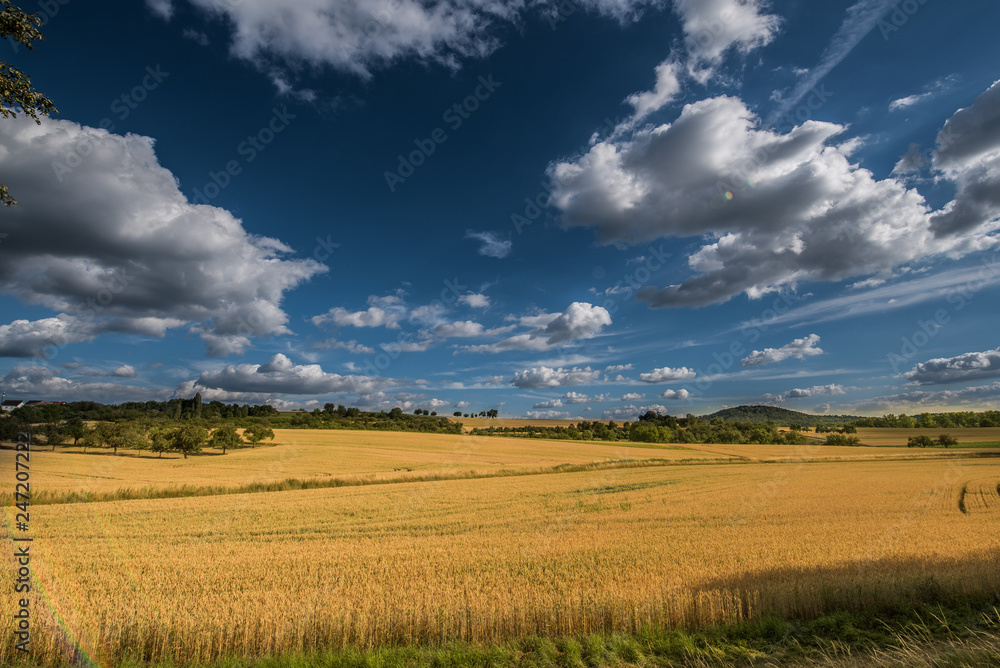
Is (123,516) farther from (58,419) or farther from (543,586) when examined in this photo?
(58,419)

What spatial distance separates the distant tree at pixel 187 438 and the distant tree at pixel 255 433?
11234 mm

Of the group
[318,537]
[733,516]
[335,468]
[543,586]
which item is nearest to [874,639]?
[543,586]

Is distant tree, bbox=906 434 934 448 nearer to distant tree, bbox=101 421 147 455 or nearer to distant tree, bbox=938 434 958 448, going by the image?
distant tree, bbox=938 434 958 448

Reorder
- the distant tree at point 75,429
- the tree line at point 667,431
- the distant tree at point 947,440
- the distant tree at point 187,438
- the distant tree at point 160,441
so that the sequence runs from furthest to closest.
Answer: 1. the tree line at point 667,431
2. the distant tree at point 947,440
3. the distant tree at point 75,429
4. the distant tree at point 187,438
5. the distant tree at point 160,441

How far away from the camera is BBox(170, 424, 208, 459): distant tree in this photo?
190 ft

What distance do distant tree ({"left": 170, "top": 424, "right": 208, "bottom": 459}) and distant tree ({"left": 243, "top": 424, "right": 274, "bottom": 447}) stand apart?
442 inches

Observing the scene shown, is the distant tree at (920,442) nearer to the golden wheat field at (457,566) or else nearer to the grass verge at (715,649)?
the golden wheat field at (457,566)

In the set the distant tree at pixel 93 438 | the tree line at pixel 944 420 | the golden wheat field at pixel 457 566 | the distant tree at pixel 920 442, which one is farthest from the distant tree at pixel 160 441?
the tree line at pixel 944 420

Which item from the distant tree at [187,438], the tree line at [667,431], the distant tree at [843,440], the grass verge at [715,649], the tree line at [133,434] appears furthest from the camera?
the tree line at [667,431]

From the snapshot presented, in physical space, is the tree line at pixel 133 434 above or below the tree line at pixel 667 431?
above

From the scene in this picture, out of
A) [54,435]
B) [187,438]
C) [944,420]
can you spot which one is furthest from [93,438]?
[944,420]

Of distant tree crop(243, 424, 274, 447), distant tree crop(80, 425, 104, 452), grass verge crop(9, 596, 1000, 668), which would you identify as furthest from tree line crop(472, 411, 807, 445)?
grass verge crop(9, 596, 1000, 668)

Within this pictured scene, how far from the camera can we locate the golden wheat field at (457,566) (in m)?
8.89

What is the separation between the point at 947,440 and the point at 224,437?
12432 cm
